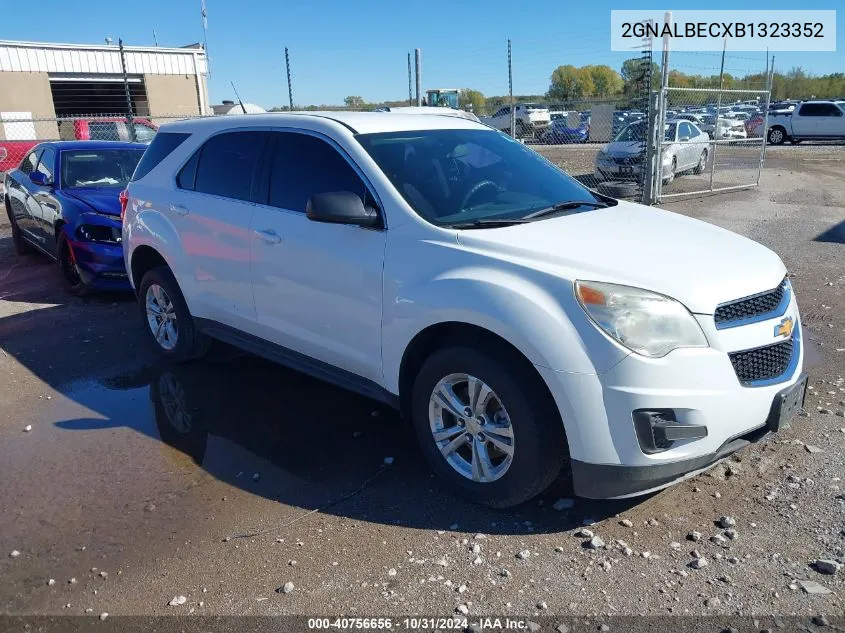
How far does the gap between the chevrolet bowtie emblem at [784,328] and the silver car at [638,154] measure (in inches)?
412

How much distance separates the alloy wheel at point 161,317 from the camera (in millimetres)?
5664

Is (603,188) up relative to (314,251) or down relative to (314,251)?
down

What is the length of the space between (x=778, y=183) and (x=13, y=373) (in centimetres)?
1606

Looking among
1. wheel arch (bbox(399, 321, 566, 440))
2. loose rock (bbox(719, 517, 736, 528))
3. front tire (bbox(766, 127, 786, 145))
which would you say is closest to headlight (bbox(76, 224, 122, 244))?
wheel arch (bbox(399, 321, 566, 440))

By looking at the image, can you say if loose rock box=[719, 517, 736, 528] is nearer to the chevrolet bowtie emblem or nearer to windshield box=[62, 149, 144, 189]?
the chevrolet bowtie emblem

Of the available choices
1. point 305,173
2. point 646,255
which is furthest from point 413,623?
point 305,173

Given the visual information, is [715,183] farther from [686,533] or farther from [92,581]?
[92,581]

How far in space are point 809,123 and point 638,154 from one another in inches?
785

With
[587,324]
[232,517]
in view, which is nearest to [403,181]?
[587,324]

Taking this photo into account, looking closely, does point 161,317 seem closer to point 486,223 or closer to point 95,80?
point 486,223

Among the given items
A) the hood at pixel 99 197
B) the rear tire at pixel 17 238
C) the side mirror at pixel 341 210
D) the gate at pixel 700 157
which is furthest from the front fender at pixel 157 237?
the gate at pixel 700 157

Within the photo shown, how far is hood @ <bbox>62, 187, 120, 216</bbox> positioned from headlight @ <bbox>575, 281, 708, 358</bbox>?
628 cm

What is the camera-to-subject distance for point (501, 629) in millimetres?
2725

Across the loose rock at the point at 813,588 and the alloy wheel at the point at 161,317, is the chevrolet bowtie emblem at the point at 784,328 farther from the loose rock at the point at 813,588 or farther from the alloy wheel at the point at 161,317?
the alloy wheel at the point at 161,317
